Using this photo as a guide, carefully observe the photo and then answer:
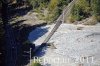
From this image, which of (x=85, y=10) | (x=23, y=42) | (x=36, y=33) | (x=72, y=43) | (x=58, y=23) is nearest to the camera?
(x=72, y=43)

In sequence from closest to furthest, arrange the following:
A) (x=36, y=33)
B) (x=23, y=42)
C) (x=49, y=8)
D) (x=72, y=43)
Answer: (x=72, y=43)
(x=23, y=42)
(x=36, y=33)
(x=49, y=8)

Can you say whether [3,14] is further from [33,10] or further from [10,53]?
[10,53]

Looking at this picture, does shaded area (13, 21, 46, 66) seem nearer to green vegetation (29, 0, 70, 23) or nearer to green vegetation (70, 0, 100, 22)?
green vegetation (29, 0, 70, 23)

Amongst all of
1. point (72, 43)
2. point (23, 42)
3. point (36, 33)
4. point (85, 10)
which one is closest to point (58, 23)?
point (36, 33)

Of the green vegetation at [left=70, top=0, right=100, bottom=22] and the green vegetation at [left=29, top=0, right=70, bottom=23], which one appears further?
the green vegetation at [left=29, top=0, right=70, bottom=23]

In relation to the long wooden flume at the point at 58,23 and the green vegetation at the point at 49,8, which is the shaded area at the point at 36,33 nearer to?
the long wooden flume at the point at 58,23

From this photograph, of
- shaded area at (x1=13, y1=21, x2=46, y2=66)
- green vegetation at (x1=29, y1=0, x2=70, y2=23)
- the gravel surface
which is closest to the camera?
the gravel surface

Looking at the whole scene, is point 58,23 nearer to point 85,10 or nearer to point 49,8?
point 85,10

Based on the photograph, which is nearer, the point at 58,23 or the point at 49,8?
the point at 58,23

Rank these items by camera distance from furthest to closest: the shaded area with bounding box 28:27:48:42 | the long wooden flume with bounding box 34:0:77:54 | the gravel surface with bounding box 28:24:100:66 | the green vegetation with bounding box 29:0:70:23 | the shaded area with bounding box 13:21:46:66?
the green vegetation with bounding box 29:0:70:23 < the shaded area with bounding box 28:27:48:42 < the long wooden flume with bounding box 34:0:77:54 < the shaded area with bounding box 13:21:46:66 < the gravel surface with bounding box 28:24:100:66

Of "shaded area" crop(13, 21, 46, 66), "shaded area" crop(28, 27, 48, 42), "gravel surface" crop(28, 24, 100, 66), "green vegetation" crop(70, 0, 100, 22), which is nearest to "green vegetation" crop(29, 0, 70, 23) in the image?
"shaded area" crop(13, 21, 46, 66)

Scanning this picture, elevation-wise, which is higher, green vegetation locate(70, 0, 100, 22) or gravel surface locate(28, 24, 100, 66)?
green vegetation locate(70, 0, 100, 22)

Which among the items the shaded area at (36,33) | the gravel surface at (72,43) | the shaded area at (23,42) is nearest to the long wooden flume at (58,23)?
the gravel surface at (72,43)
